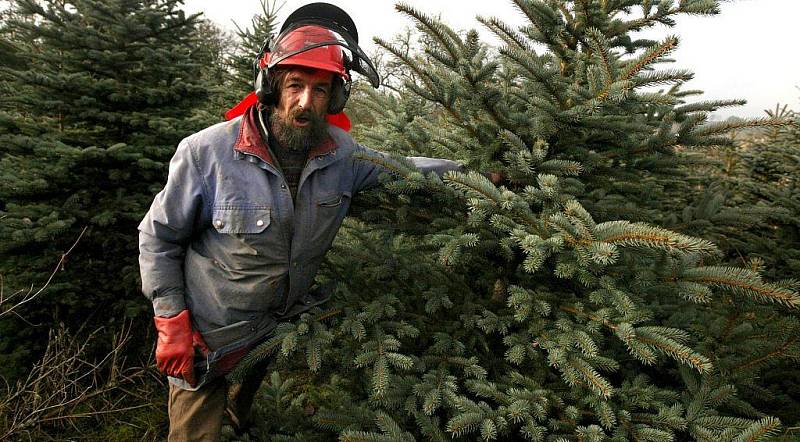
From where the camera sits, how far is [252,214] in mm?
2074

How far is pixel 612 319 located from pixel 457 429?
740mm

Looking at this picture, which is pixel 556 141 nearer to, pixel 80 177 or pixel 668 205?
pixel 668 205

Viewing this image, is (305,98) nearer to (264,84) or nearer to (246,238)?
(264,84)

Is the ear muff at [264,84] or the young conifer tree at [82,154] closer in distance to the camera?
the ear muff at [264,84]

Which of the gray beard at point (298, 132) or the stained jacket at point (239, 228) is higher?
the gray beard at point (298, 132)

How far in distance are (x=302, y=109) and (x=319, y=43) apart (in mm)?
316

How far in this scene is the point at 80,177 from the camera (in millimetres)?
3887

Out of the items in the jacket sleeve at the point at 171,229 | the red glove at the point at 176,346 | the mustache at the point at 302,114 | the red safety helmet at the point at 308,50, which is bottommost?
the red glove at the point at 176,346

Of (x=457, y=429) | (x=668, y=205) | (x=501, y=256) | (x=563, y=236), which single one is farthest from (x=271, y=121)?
(x=668, y=205)

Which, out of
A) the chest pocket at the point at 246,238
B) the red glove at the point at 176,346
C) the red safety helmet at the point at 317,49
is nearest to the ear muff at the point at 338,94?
the red safety helmet at the point at 317,49

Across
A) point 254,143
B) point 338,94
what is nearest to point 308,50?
point 338,94

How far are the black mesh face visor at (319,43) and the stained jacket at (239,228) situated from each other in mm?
362

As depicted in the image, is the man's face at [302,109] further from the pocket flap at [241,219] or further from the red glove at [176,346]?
the red glove at [176,346]

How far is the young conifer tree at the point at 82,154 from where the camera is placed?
3693mm
